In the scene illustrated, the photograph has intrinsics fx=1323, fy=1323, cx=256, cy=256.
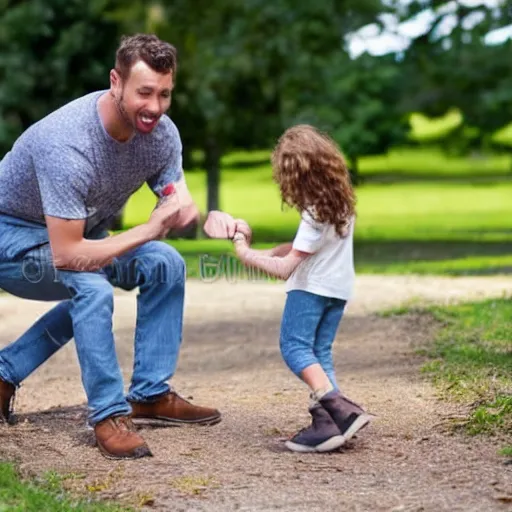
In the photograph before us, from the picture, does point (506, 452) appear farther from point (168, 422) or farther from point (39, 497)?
point (39, 497)

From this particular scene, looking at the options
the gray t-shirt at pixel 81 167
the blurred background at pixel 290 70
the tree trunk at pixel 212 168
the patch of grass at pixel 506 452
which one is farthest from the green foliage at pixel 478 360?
the tree trunk at pixel 212 168

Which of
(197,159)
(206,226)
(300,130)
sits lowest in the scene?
(197,159)

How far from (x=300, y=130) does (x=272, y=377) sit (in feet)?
8.10

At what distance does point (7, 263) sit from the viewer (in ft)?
19.2

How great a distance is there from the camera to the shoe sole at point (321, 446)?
5.36 meters

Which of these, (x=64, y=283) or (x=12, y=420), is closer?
(x=64, y=283)

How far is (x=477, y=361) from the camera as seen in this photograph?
7.55 meters

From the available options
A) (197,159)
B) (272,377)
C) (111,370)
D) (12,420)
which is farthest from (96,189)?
(197,159)

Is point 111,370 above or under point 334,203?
under

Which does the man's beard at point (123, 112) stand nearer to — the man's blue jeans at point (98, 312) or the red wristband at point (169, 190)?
the red wristband at point (169, 190)

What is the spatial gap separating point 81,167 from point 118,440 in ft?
3.69

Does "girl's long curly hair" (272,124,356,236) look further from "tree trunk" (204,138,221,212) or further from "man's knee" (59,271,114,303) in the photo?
"tree trunk" (204,138,221,212)

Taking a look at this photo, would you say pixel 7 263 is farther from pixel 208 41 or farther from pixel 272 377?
pixel 208 41

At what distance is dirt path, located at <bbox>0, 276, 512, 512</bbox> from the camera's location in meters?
4.68
